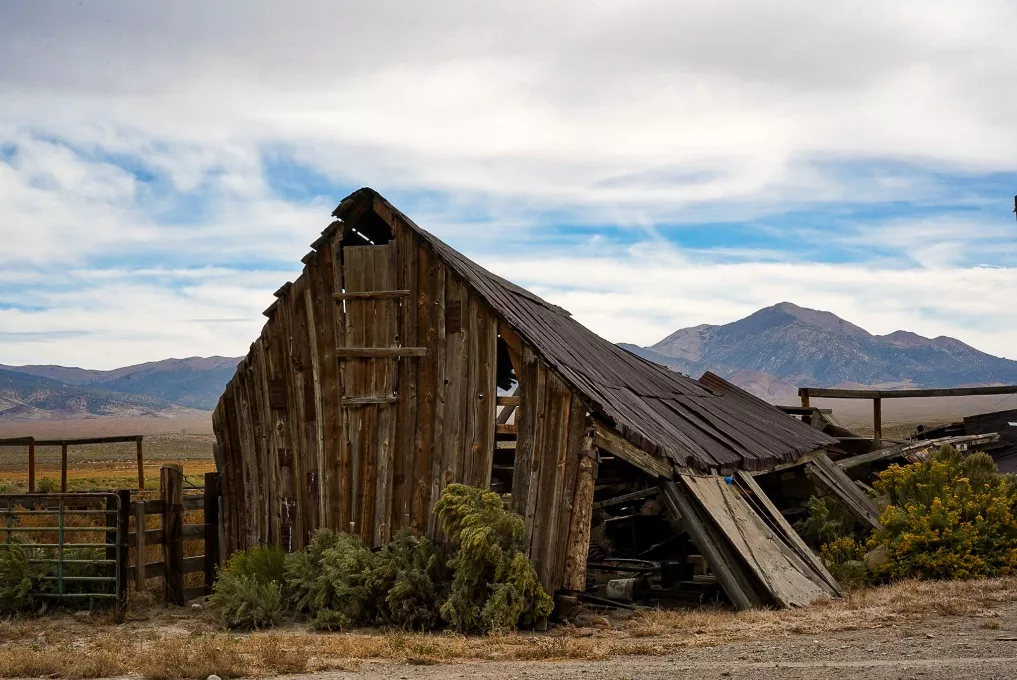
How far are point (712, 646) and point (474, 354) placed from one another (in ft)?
15.8

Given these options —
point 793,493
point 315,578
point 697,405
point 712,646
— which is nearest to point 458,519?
point 315,578

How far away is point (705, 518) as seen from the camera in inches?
501

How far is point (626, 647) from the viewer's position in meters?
10.2

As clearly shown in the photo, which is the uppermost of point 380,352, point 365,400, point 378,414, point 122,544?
point 380,352

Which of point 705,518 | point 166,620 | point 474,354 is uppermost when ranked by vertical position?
point 474,354

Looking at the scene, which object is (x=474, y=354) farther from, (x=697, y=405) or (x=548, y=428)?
(x=697, y=405)

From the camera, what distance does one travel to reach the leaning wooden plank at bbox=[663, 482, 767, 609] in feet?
40.2

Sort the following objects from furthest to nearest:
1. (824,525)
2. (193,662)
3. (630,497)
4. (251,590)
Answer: (824,525), (630,497), (251,590), (193,662)

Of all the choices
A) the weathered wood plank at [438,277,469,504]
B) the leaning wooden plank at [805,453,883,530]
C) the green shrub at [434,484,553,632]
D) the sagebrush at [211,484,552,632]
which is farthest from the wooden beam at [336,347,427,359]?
the leaning wooden plank at [805,453,883,530]

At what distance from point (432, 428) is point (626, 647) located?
4.35 metres

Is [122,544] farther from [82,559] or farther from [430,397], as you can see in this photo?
[430,397]

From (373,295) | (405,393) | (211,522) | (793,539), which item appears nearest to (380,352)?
(405,393)

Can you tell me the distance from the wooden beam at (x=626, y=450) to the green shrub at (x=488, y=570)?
48.5 inches

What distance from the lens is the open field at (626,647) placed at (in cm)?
895
